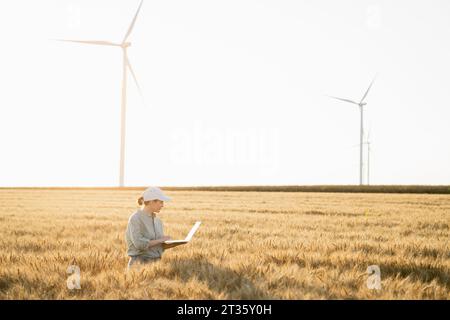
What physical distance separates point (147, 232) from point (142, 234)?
0.33 ft

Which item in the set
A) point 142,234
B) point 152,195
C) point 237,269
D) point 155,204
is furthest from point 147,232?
point 237,269

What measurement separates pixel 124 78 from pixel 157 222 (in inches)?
1525

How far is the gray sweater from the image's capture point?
6559 mm

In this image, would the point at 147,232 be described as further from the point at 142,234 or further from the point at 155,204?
the point at 155,204

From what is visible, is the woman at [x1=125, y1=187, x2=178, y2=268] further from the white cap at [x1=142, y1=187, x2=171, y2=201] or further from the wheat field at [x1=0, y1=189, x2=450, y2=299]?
the wheat field at [x1=0, y1=189, x2=450, y2=299]

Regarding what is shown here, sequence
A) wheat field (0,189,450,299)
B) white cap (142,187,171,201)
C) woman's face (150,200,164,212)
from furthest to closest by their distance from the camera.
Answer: woman's face (150,200,164,212)
white cap (142,187,171,201)
wheat field (0,189,450,299)

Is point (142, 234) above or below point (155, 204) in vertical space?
below

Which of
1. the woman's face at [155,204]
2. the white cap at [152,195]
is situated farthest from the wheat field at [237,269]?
the white cap at [152,195]

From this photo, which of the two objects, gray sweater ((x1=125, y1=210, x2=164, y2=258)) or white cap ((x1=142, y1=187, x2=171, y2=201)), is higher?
white cap ((x1=142, y1=187, x2=171, y2=201))

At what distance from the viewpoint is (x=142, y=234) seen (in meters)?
6.82

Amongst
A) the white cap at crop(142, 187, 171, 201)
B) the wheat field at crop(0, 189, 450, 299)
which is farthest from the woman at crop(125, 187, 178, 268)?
the wheat field at crop(0, 189, 450, 299)
